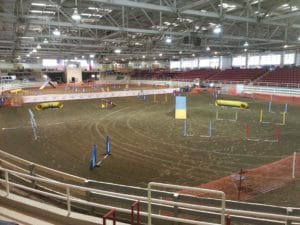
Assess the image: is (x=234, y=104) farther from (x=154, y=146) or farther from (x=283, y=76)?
(x=283, y=76)

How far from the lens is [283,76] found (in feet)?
129

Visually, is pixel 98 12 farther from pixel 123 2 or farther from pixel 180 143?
pixel 180 143

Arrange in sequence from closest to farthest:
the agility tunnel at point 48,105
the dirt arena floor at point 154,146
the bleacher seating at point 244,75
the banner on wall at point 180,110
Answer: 1. the dirt arena floor at point 154,146
2. the banner on wall at point 180,110
3. the agility tunnel at point 48,105
4. the bleacher seating at point 244,75

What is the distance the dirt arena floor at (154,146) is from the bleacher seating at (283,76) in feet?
51.5

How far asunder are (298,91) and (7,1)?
31362 mm

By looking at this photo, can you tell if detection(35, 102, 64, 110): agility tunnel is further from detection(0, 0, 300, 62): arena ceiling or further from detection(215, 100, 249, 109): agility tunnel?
detection(215, 100, 249, 109): agility tunnel

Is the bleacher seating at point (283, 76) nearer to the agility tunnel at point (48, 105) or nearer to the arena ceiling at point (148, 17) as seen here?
the arena ceiling at point (148, 17)

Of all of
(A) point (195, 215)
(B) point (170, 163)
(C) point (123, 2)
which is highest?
(C) point (123, 2)

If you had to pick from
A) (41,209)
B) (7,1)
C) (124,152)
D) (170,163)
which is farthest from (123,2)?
(41,209)

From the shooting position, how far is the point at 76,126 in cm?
1908

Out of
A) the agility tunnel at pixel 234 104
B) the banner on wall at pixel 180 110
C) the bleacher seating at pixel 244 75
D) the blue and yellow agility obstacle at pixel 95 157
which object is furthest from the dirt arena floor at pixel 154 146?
the bleacher seating at pixel 244 75

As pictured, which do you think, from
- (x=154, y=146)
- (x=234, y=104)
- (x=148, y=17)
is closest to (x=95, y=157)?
(x=154, y=146)

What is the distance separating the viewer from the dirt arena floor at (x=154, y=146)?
10023 mm

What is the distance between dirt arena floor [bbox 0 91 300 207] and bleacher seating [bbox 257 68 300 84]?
15684 mm
